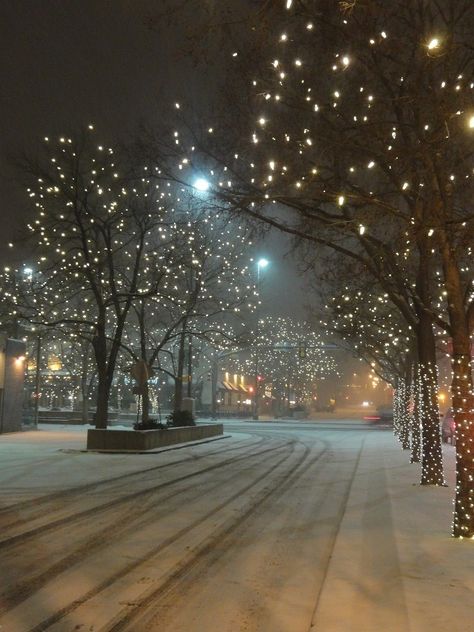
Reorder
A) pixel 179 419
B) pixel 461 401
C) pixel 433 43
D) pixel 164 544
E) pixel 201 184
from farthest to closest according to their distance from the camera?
1. pixel 179 419
2. pixel 201 184
3. pixel 461 401
4. pixel 164 544
5. pixel 433 43

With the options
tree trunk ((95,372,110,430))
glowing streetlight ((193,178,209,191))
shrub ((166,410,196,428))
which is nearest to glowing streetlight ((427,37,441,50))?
glowing streetlight ((193,178,209,191))

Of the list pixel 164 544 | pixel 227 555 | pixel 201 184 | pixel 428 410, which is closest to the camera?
pixel 227 555

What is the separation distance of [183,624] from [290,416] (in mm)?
74925

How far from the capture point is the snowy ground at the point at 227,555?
19.9 ft

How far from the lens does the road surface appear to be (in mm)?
6173

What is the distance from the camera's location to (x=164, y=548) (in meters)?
8.90

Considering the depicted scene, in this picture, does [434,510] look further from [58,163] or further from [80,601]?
[58,163]

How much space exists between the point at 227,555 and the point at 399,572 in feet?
7.49

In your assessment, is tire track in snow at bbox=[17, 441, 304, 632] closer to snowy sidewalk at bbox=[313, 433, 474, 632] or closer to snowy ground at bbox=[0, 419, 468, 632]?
snowy ground at bbox=[0, 419, 468, 632]

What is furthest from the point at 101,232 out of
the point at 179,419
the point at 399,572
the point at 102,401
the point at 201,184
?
the point at 399,572

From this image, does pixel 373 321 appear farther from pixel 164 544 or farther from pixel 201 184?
pixel 164 544

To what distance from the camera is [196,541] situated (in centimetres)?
943

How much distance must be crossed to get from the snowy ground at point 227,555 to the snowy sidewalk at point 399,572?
2 centimetres

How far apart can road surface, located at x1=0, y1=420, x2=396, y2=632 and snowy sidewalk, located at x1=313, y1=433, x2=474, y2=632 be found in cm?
27
